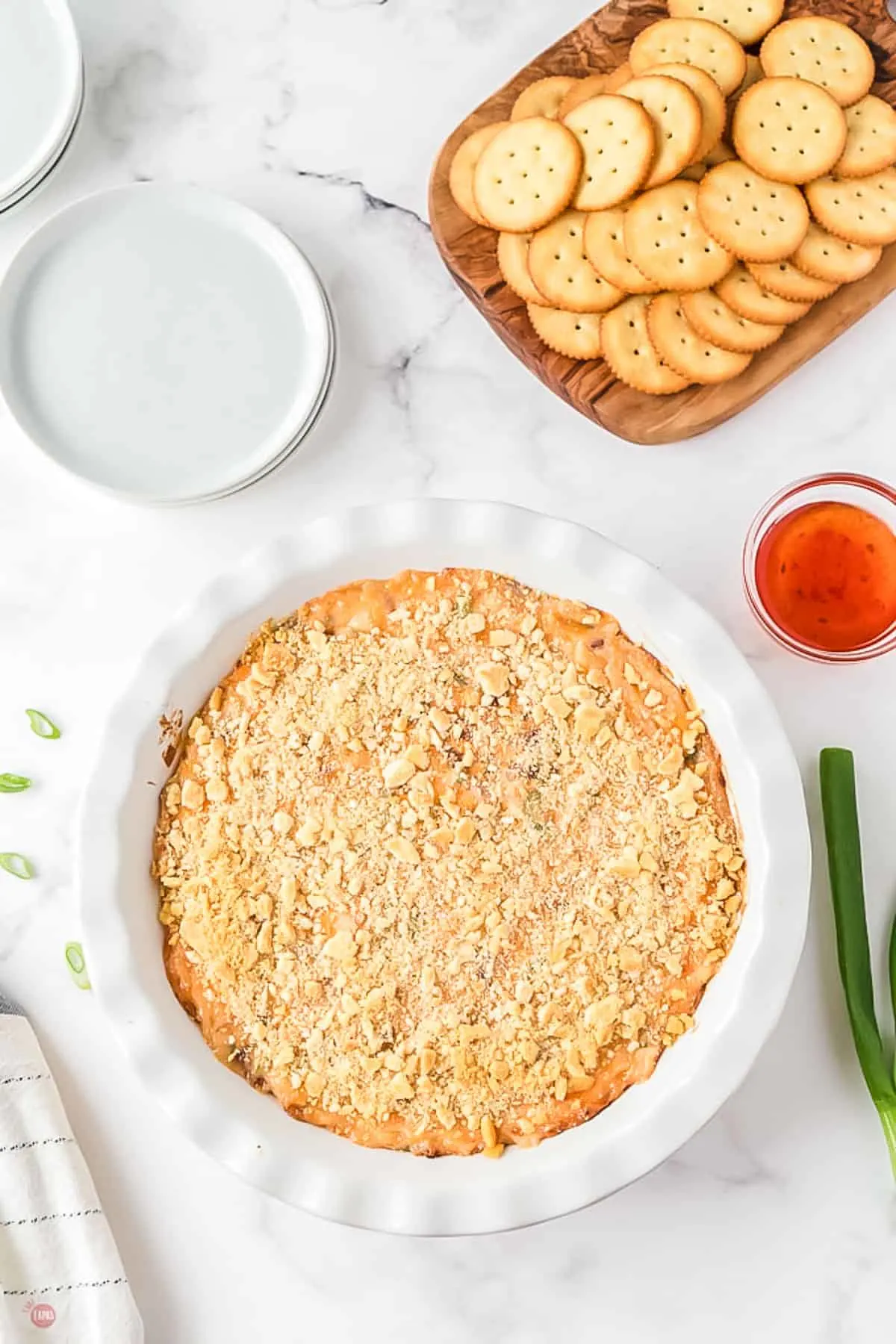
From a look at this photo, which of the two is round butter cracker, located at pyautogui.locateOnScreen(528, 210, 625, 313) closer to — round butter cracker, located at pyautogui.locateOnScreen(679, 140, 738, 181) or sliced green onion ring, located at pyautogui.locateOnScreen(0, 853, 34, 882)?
round butter cracker, located at pyautogui.locateOnScreen(679, 140, 738, 181)

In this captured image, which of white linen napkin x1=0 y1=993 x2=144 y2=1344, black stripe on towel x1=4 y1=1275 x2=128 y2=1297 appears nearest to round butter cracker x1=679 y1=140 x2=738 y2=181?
white linen napkin x1=0 y1=993 x2=144 y2=1344

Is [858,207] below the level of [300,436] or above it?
above

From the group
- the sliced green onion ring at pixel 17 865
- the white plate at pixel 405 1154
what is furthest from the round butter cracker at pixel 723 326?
the sliced green onion ring at pixel 17 865

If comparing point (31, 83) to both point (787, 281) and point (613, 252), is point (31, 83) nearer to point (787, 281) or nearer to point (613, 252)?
point (613, 252)

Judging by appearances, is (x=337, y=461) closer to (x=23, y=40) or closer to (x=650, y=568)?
(x=650, y=568)

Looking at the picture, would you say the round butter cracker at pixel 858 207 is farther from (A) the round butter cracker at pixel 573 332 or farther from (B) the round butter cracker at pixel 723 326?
(A) the round butter cracker at pixel 573 332

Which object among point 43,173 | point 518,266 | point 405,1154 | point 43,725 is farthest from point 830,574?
point 43,173
